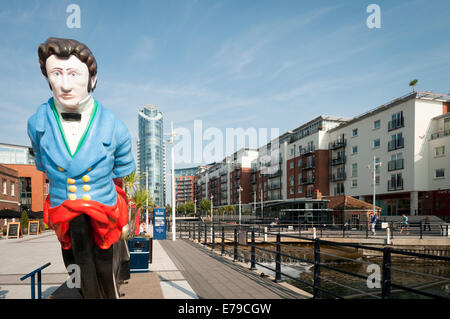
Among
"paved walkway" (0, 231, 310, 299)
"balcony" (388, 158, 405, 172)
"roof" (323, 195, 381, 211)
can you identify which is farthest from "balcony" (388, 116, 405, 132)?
"paved walkway" (0, 231, 310, 299)

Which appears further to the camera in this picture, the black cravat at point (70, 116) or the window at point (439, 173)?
the window at point (439, 173)

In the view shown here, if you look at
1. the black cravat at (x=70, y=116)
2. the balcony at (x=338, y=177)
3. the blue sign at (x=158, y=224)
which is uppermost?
the black cravat at (x=70, y=116)

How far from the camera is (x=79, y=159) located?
319cm

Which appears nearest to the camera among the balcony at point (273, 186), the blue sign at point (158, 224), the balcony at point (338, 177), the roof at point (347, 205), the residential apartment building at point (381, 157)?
the blue sign at point (158, 224)

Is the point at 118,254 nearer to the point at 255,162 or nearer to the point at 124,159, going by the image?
the point at 124,159

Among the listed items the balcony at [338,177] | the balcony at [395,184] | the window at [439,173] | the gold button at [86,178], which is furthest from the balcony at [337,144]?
the gold button at [86,178]

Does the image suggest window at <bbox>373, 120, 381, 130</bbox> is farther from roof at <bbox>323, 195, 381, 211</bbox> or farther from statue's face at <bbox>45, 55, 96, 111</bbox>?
statue's face at <bbox>45, 55, 96, 111</bbox>

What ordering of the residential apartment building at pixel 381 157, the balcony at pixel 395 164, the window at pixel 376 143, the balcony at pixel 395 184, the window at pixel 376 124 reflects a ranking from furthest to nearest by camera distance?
the window at pixel 376 124, the window at pixel 376 143, the balcony at pixel 395 164, the balcony at pixel 395 184, the residential apartment building at pixel 381 157

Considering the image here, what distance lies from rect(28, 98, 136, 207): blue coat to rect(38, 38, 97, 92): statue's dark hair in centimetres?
42

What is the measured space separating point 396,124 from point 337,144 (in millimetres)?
10474

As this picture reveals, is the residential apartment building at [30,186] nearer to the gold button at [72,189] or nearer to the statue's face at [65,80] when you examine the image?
the statue's face at [65,80]

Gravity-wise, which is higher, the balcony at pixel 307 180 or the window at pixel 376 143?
the window at pixel 376 143

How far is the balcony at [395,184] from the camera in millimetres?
36719

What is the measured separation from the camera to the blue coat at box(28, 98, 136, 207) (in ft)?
10.4
